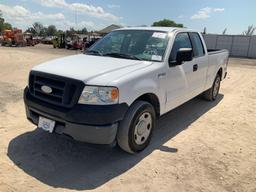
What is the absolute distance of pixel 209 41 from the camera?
33.1m

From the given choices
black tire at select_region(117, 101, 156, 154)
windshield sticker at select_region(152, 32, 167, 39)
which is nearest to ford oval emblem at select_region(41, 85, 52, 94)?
black tire at select_region(117, 101, 156, 154)

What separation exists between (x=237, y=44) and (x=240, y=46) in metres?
0.38

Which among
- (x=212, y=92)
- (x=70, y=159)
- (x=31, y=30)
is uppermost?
(x=212, y=92)

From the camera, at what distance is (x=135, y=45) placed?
498cm

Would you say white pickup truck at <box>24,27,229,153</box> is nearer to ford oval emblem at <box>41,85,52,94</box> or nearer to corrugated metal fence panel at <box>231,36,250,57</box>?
ford oval emblem at <box>41,85,52,94</box>

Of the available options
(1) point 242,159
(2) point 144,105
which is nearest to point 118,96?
(2) point 144,105

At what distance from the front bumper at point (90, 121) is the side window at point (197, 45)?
281 cm

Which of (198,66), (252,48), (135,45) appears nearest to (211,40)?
(252,48)

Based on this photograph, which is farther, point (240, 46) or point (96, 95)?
point (240, 46)

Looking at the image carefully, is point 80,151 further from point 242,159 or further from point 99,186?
point 242,159

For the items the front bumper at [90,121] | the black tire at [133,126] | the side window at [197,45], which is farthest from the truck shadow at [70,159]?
the side window at [197,45]

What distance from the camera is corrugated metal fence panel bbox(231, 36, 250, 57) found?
100 feet

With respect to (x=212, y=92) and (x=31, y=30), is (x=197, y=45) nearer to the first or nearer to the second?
(x=212, y=92)

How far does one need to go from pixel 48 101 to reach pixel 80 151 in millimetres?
949
